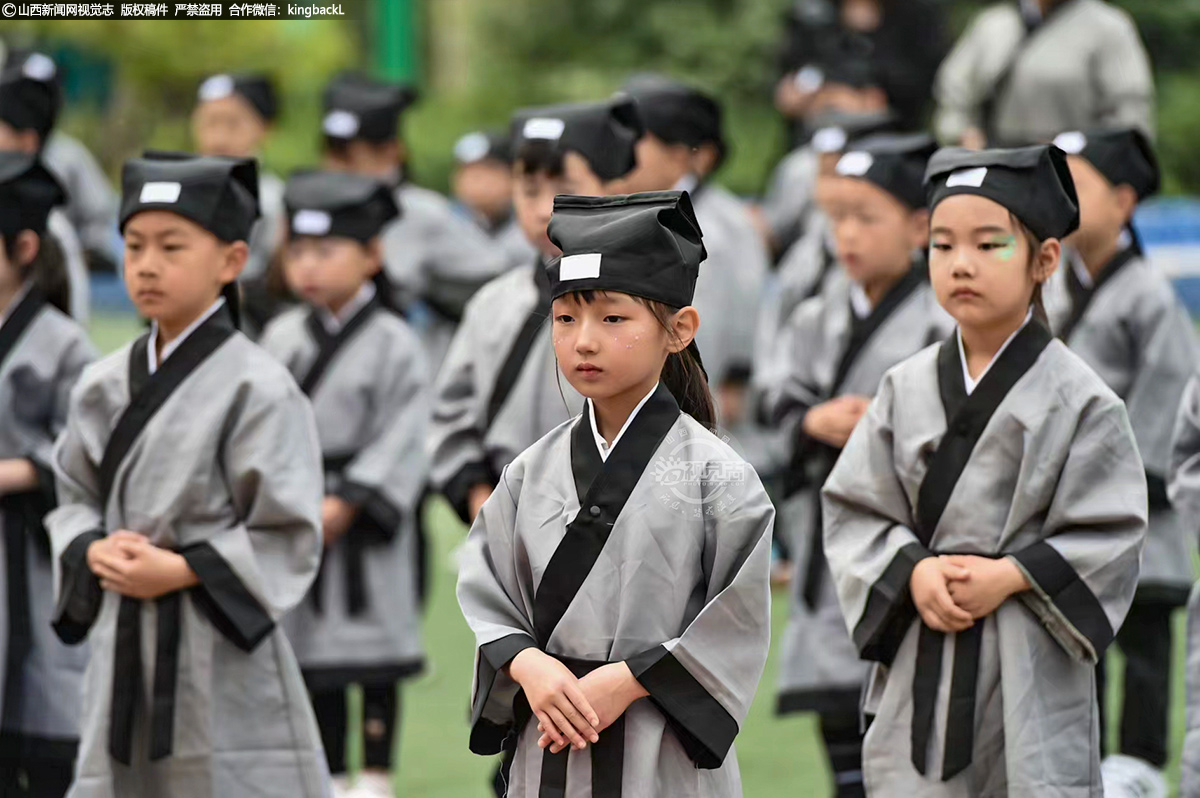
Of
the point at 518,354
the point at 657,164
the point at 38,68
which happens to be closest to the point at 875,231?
the point at 657,164

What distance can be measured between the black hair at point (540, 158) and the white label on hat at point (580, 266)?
1587 mm

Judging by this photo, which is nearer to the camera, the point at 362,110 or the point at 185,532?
the point at 185,532

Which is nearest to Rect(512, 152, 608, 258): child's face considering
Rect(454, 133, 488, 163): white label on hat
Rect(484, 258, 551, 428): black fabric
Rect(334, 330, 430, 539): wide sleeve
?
Rect(484, 258, 551, 428): black fabric

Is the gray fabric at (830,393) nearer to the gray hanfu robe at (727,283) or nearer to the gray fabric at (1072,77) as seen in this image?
the gray hanfu robe at (727,283)

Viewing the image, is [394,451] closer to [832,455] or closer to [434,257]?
[832,455]

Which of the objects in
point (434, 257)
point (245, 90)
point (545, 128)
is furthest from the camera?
point (245, 90)

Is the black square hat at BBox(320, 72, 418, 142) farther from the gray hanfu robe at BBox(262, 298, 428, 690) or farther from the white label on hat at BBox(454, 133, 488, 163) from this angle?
the white label on hat at BBox(454, 133, 488, 163)

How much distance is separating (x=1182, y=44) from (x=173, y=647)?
64.0ft

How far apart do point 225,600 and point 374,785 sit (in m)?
1.59

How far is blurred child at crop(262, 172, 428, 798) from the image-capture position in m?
5.40

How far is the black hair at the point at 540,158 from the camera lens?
476cm

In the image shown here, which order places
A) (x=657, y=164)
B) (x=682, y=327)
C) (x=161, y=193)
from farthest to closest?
(x=657, y=164), (x=161, y=193), (x=682, y=327)

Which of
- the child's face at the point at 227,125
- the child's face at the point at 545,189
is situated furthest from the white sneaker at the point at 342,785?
the child's face at the point at 227,125

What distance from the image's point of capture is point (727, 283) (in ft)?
20.7
